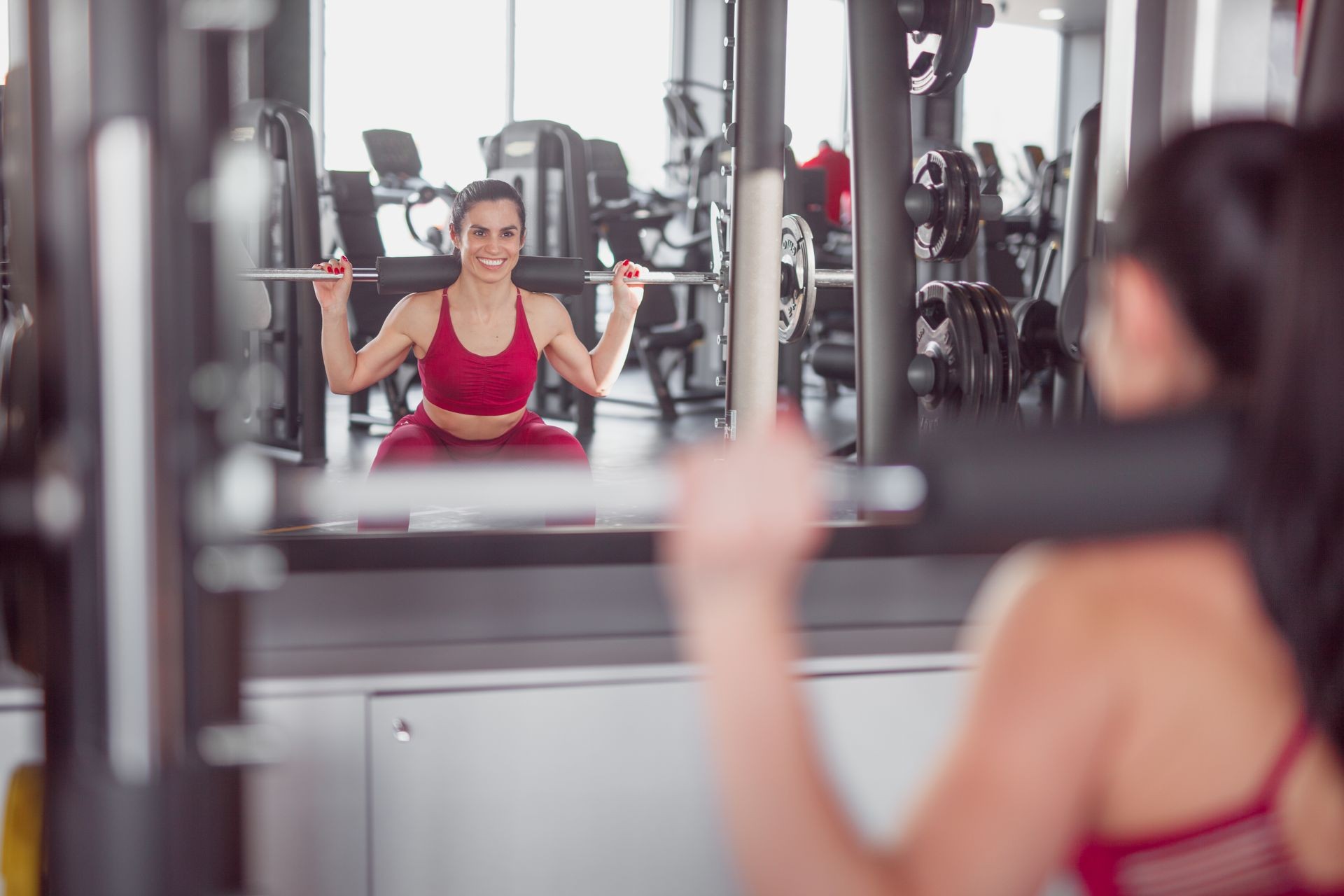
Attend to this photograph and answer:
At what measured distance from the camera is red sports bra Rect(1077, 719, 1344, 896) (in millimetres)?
573

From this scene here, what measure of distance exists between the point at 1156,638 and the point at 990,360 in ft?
7.29

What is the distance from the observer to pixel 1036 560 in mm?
605

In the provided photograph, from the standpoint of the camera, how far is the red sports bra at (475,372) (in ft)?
8.57

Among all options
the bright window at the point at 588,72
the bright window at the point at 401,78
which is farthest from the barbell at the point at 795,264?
the bright window at the point at 588,72

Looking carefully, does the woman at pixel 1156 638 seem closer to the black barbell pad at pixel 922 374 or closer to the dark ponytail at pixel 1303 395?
the dark ponytail at pixel 1303 395

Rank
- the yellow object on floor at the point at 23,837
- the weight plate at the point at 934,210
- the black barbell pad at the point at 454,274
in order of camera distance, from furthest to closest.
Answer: the weight plate at the point at 934,210
the black barbell pad at the point at 454,274
the yellow object on floor at the point at 23,837

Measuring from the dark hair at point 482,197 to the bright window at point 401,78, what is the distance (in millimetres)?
4491

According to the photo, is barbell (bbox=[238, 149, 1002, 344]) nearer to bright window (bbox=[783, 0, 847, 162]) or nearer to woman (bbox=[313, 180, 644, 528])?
woman (bbox=[313, 180, 644, 528])

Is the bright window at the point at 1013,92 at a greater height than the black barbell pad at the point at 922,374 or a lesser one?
greater

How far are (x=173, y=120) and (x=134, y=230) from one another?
0.17 ft

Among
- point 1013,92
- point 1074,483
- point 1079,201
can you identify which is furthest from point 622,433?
Answer: point 1013,92

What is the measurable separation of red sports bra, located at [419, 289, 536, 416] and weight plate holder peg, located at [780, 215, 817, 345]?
60 centimetres

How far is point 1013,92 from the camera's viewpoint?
1034 cm

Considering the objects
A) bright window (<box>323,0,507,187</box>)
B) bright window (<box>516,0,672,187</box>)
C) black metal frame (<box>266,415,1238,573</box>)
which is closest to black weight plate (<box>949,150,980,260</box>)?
black metal frame (<box>266,415,1238,573</box>)
